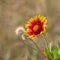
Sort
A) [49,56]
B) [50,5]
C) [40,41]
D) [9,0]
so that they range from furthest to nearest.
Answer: [9,0]
[50,5]
[40,41]
[49,56]

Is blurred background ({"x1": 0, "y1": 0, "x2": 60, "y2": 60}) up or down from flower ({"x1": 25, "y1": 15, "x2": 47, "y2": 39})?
up

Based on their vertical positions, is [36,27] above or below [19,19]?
below

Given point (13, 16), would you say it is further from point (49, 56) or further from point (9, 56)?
point (49, 56)

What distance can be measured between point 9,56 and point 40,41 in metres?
0.33

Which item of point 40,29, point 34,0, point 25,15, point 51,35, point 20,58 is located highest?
point 34,0

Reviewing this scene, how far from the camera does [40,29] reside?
1235 millimetres

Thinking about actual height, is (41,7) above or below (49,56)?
above

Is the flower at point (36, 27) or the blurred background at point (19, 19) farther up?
the blurred background at point (19, 19)

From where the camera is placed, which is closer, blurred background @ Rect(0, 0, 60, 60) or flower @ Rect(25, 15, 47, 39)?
flower @ Rect(25, 15, 47, 39)

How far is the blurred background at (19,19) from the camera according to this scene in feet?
7.79

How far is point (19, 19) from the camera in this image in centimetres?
270

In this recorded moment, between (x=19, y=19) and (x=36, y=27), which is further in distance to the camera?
(x=19, y=19)

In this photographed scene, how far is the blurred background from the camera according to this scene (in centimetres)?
238

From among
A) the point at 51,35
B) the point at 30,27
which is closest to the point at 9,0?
the point at 51,35
